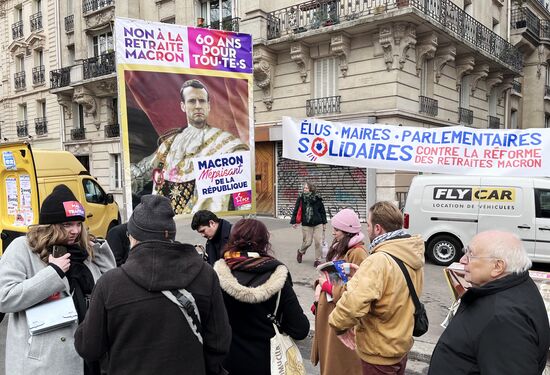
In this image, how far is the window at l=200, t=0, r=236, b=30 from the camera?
16516 millimetres

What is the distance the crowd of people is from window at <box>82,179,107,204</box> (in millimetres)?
7590

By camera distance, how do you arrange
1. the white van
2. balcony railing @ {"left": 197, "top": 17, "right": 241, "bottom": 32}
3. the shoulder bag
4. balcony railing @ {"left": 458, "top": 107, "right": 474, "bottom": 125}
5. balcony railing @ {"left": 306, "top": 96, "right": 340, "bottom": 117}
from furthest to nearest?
balcony railing @ {"left": 458, "top": 107, "right": 474, "bottom": 125}, balcony railing @ {"left": 197, "top": 17, "right": 241, "bottom": 32}, balcony railing @ {"left": 306, "top": 96, "right": 340, "bottom": 117}, the white van, the shoulder bag

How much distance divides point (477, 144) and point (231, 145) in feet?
9.49

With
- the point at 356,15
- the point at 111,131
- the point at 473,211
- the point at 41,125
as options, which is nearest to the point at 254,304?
the point at 473,211

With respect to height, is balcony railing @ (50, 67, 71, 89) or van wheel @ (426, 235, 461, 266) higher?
balcony railing @ (50, 67, 71, 89)

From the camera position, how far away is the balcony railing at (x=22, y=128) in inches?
1025

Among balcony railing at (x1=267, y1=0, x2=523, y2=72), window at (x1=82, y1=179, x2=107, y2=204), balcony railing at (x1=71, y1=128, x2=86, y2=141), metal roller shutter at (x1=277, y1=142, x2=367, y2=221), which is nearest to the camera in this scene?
window at (x1=82, y1=179, x2=107, y2=204)

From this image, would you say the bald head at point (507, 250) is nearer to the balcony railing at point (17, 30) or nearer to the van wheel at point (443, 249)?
the van wheel at point (443, 249)

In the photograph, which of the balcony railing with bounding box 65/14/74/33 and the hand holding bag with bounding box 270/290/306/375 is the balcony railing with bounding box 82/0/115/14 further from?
the hand holding bag with bounding box 270/290/306/375

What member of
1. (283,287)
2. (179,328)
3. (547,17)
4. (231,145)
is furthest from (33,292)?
(547,17)

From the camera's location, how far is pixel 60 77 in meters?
22.6

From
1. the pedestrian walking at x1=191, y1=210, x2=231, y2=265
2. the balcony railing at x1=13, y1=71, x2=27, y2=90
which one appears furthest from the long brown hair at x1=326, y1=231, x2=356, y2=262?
the balcony railing at x1=13, y1=71, x2=27, y2=90

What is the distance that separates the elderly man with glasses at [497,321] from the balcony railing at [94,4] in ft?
74.6

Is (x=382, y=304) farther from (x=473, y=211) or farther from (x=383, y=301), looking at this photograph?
(x=473, y=211)
